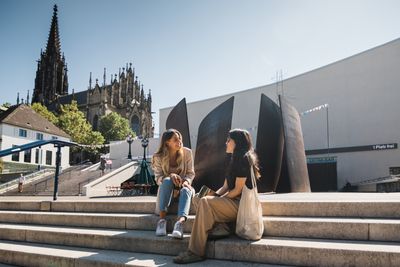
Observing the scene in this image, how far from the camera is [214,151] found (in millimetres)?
8227

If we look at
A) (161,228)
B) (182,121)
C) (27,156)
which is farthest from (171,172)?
(27,156)

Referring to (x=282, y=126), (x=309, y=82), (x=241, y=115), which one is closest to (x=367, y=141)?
(x=309, y=82)

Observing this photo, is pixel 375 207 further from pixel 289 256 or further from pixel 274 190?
pixel 274 190

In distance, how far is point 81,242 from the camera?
441 cm

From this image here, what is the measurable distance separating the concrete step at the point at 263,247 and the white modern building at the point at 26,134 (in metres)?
37.8

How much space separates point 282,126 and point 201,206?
19.0 ft

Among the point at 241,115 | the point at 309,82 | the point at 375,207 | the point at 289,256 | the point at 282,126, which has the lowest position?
the point at 289,256

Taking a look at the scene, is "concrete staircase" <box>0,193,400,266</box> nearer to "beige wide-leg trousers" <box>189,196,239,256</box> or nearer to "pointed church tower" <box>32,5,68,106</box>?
"beige wide-leg trousers" <box>189,196,239,256</box>

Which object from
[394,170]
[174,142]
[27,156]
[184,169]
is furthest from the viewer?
[27,156]

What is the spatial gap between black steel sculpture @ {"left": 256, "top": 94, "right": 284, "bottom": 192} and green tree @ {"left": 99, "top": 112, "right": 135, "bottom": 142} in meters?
58.9

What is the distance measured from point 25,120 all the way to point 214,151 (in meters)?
42.5

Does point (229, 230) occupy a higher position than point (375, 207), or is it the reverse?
point (375, 207)

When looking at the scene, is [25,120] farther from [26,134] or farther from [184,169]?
[184,169]

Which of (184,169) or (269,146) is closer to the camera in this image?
(184,169)
